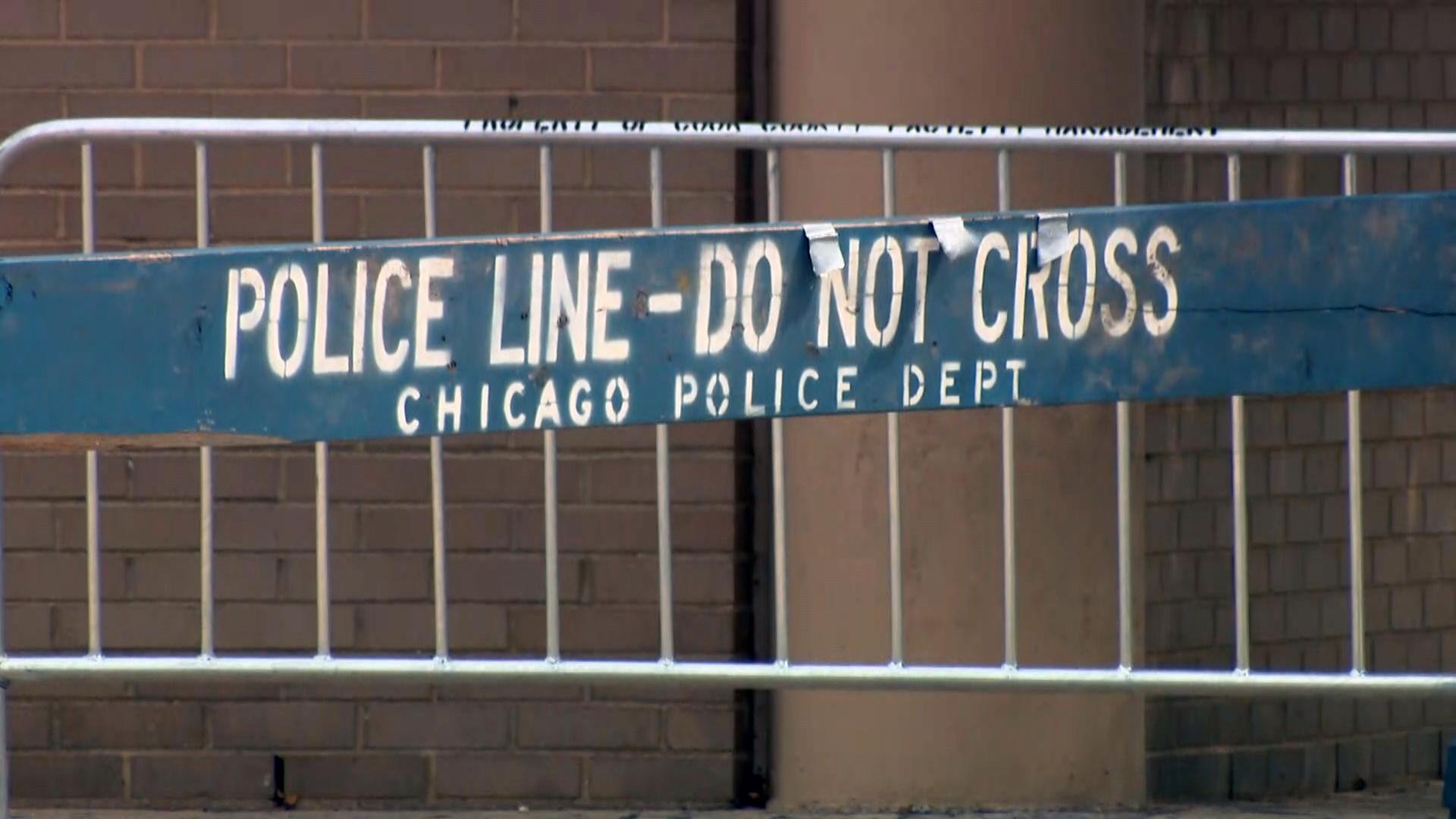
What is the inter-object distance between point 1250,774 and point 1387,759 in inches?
19.5

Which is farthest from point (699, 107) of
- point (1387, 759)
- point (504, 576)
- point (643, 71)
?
point (1387, 759)

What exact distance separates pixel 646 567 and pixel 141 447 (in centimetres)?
164

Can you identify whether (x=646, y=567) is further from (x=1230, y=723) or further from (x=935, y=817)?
(x=1230, y=723)

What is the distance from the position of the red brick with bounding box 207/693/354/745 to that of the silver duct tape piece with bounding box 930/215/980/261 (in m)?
2.30

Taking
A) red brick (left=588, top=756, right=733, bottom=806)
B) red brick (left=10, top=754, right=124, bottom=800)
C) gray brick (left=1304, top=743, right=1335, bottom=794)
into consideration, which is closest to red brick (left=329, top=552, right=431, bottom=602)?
red brick (left=588, top=756, right=733, bottom=806)

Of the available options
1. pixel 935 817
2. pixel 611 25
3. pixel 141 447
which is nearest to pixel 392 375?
pixel 141 447

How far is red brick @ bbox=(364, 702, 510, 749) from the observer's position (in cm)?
584

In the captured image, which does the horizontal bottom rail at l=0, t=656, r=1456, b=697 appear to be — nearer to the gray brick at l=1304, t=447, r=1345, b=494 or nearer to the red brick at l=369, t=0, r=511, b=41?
the gray brick at l=1304, t=447, r=1345, b=494

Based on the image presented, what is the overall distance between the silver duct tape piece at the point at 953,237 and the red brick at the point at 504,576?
69.5 inches

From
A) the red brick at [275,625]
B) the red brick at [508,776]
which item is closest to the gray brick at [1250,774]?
the red brick at [508,776]

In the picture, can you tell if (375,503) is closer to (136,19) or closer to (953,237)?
(136,19)

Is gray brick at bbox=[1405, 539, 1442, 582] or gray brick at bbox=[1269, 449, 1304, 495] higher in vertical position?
gray brick at bbox=[1269, 449, 1304, 495]

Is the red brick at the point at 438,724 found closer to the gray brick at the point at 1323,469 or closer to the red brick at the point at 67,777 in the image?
the red brick at the point at 67,777

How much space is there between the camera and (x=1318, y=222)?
449 centimetres
